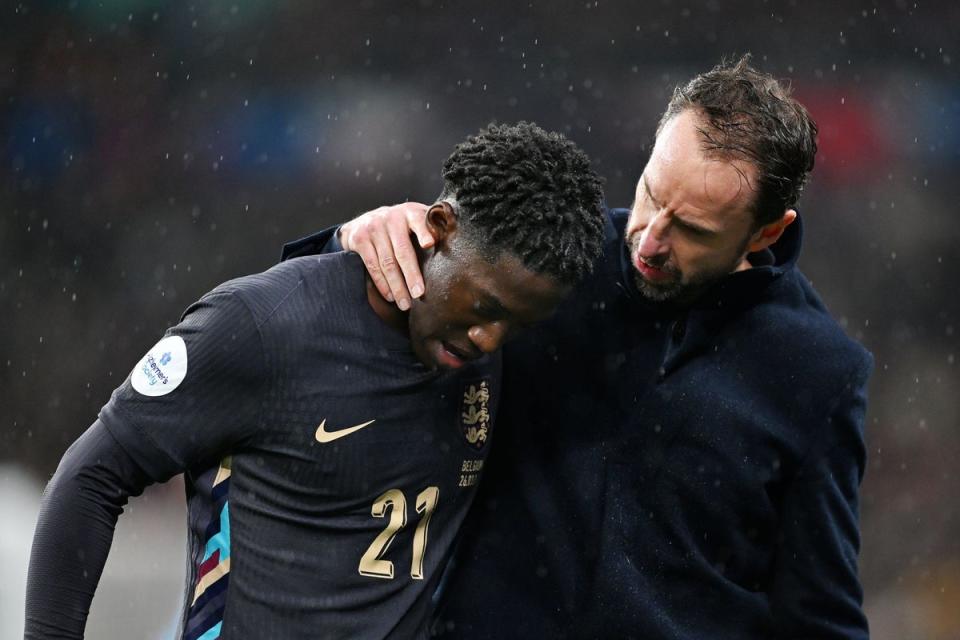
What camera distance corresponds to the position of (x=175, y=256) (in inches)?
271

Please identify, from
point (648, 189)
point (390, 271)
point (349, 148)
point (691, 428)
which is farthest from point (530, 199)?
point (349, 148)

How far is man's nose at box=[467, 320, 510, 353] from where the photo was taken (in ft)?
6.61

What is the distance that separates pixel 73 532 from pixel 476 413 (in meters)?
0.74

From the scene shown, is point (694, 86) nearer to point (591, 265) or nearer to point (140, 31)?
point (591, 265)

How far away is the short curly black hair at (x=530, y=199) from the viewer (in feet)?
6.53

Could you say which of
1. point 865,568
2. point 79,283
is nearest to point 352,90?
point 79,283

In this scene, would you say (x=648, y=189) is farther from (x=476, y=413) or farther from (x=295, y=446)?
(x=295, y=446)

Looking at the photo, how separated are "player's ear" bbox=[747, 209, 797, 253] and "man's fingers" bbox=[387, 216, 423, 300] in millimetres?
730

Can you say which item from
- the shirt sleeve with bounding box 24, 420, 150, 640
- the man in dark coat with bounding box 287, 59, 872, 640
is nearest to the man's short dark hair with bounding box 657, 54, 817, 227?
the man in dark coat with bounding box 287, 59, 872, 640

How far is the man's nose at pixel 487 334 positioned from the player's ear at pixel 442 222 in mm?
161

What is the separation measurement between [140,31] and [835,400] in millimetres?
6027

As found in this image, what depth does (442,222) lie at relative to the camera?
2068mm

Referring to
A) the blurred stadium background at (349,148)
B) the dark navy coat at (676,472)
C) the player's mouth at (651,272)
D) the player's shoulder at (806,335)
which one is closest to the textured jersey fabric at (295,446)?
the dark navy coat at (676,472)

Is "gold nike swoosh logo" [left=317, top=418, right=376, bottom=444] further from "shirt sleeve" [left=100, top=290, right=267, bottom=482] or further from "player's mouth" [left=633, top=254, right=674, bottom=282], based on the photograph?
"player's mouth" [left=633, top=254, right=674, bottom=282]
